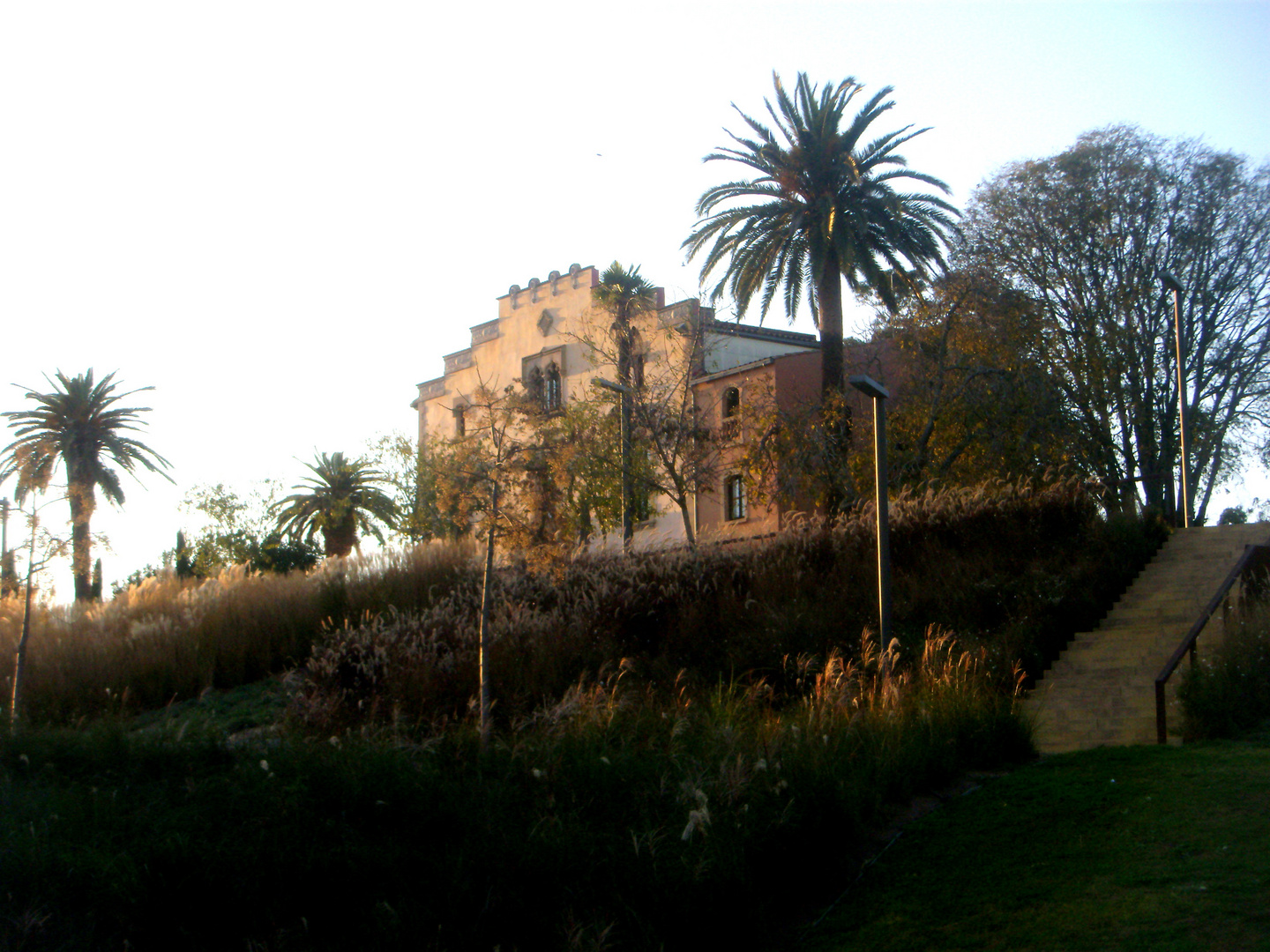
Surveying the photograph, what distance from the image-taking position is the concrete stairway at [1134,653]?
13.3m

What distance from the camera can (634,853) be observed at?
675 cm

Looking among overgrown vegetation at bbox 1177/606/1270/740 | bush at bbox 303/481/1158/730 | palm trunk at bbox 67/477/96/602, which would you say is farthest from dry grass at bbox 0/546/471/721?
overgrown vegetation at bbox 1177/606/1270/740

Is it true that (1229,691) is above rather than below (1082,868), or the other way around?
above

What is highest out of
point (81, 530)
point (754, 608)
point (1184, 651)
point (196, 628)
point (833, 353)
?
point (833, 353)

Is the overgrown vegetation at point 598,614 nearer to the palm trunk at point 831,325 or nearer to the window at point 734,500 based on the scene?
the palm trunk at point 831,325

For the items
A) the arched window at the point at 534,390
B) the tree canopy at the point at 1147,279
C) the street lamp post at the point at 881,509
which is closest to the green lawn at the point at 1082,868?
the street lamp post at the point at 881,509

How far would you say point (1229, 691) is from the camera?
11.5 m

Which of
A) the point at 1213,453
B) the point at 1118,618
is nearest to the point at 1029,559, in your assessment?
the point at 1118,618

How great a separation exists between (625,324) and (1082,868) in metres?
29.0

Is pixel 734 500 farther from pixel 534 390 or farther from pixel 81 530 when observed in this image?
pixel 534 390

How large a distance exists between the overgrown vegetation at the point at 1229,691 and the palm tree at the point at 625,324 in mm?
12015

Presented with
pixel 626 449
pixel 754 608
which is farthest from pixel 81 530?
pixel 626 449

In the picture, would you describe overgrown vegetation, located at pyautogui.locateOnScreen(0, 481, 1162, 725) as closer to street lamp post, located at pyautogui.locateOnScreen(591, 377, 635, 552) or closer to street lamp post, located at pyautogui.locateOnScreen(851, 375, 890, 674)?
street lamp post, located at pyautogui.locateOnScreen(851, 375, 890, 674)

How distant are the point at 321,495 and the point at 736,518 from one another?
62.1ft
